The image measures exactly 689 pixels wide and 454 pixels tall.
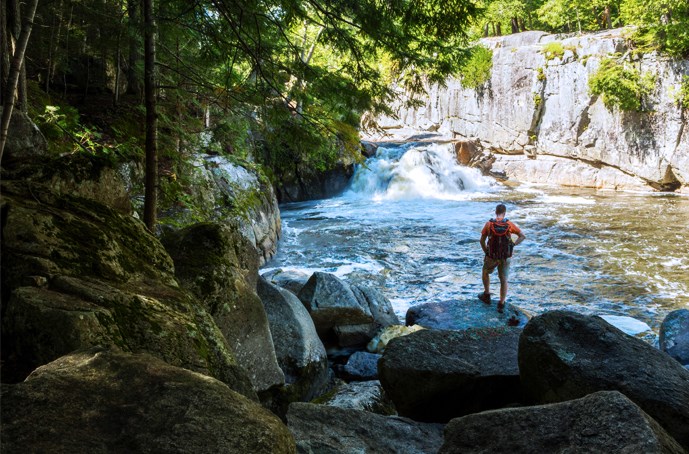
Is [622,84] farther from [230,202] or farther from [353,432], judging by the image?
[353,432]

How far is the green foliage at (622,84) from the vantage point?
2370 cm

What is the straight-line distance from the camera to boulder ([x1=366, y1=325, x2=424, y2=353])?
7.96m

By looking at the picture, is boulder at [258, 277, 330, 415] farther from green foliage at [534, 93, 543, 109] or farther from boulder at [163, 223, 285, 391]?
green foliage at [534, 93, 543, 109]

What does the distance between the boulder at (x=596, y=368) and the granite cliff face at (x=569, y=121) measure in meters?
17.9

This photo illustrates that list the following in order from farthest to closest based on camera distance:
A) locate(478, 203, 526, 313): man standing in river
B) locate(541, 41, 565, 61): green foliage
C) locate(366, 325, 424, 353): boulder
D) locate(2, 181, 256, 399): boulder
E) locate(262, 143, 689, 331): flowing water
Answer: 1. locate(541, 41, 565, 61): green foliage
2. locate(262, 143, 689, 331): flowing water
3. locate(478, 203, 526, 313): man standing in river
4. locate(366, 325, 424, 353): boulder
5. locate(2, 181, 256, 399): boulder

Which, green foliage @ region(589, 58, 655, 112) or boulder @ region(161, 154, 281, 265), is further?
green foliage @ region(589, 58, 655, 112)

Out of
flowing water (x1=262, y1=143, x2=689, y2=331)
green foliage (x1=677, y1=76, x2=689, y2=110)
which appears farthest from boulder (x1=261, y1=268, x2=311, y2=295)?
green foliage (x1=677, y1=76, x2=689, y2=110)

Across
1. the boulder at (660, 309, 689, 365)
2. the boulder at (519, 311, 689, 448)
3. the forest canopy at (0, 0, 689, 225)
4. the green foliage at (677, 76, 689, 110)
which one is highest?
the green foliage at (677, 76, 689, 110)

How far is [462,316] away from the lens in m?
8.84

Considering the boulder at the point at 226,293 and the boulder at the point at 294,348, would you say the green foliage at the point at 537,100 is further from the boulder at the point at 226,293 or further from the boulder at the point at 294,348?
the boulder at the point at 226,293

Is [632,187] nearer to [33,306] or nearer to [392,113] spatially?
[392,113]

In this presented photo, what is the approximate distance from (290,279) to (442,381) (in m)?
5.86

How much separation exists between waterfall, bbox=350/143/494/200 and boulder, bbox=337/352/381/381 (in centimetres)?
1768

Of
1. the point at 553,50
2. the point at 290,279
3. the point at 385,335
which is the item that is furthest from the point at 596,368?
the point at 553,50
